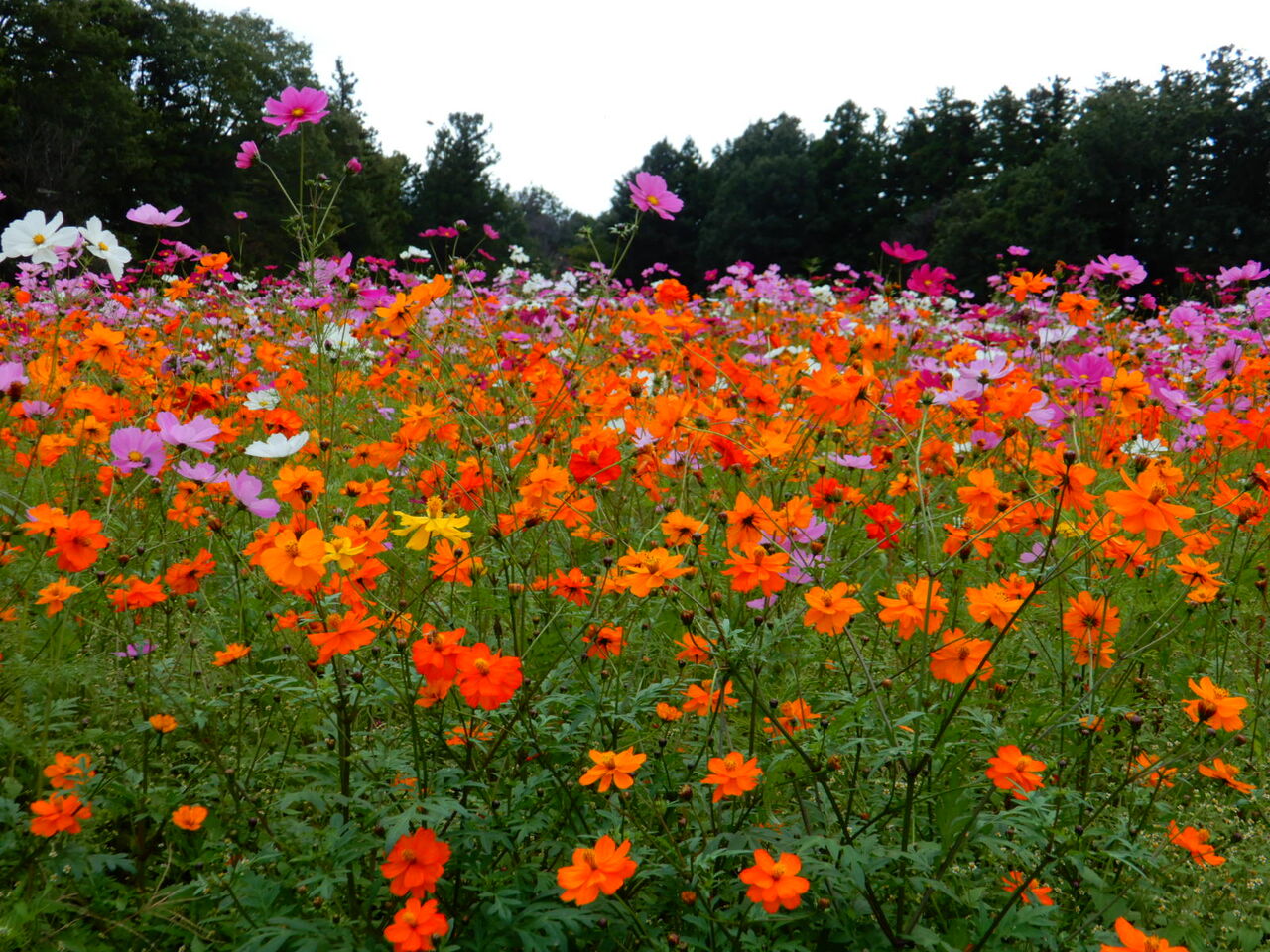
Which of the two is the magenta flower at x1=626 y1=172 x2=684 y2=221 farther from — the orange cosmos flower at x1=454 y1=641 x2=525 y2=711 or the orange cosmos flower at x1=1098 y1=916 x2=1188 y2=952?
the orange cosmos flower at x1=1098 y1=916 x2=1188 y2=952

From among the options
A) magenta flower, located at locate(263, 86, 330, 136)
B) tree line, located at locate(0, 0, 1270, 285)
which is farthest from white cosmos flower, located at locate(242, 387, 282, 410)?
tree line, located at locate(0, 0, 1270, 285)

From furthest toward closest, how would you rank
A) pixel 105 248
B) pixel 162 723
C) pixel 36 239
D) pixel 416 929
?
1. pixel 105 248
2. pixel 36 239
3. pixel 162 723
4. pixel 416 929

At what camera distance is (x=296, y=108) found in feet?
6.11

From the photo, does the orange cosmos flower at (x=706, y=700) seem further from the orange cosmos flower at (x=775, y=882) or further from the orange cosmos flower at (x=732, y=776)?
the orange cosmos flower at (x=775, y=882)

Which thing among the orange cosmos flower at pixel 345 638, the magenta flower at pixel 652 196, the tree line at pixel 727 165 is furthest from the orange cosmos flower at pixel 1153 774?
the tree line at pixel 727 165

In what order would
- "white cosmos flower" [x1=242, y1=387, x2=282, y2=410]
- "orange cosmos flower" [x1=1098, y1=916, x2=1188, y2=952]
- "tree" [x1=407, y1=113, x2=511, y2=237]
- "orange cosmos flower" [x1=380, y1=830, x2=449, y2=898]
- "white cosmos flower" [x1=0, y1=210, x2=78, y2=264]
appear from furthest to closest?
"tree" [x1=407, y1=113, x2=511, y2=237], "white cosmos flower" [x1=242, y1=387, x2=282, y2=410], "white cosmos flower" [x1=0, y1=210, x2=78, y2=264], "orange cosmos flower" [x1=380, y1=830, x2=449, y2=898], "orange cosmos flower" [x1=1098, y1=916, x2=1188, y2=952]

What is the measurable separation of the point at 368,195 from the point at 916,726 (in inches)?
979

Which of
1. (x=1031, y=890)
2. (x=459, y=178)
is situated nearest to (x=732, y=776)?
(x=1031, y=890)

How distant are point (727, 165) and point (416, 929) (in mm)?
31357

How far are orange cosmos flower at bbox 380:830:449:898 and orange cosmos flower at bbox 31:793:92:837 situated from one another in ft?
1.67

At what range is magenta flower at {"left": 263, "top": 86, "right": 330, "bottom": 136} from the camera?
6.06ft

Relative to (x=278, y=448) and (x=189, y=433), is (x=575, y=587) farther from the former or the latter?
(x=189, y=433)

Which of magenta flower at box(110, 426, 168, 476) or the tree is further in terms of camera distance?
the tree

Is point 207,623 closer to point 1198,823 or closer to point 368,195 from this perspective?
point 1198,823
